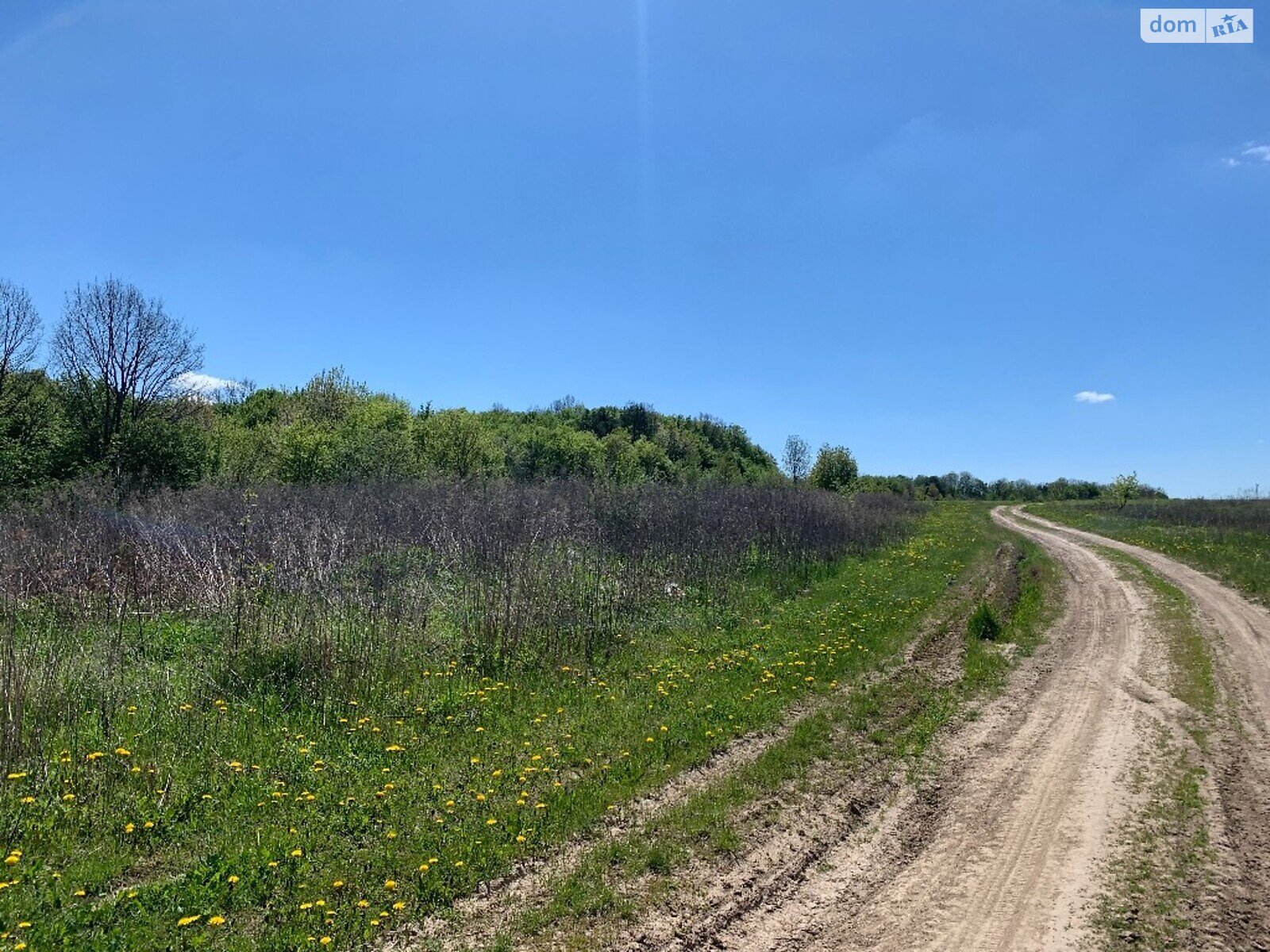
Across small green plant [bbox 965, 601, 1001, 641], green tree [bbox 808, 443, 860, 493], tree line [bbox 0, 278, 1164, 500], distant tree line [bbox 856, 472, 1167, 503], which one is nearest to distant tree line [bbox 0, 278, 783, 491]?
tree line [bbox 0, 278, 1164, 500]

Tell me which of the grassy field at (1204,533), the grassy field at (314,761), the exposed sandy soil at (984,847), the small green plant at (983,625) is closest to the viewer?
the exposed sandy soil at (984,847)

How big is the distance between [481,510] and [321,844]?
11366 millimetres

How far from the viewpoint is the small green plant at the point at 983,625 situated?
42.7 ft

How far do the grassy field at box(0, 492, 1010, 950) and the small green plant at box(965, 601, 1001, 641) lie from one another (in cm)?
286

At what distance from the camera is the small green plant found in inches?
512

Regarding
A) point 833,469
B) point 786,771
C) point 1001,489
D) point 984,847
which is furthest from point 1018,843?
point 1001,489

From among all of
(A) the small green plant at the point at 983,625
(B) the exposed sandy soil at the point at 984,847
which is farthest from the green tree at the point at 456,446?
(B) the exposed sandy soil at the point at 984,847

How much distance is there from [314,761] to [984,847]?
606cm

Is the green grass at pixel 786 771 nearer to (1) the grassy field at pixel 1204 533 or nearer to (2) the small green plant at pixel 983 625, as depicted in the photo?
(2) the small green plant at pixel 983 625

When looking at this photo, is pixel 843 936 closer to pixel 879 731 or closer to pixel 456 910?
pixel 456 910

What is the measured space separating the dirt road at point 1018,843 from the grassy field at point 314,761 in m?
1.89

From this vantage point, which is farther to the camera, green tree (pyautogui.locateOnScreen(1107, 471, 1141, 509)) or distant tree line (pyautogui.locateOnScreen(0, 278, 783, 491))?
green tree (pyautogui.locateOnScreen(1107, 471, 1141, 509))

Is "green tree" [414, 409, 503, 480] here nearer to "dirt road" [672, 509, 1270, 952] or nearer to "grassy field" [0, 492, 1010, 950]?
"grassy field" [0, 492, 1010, 950]

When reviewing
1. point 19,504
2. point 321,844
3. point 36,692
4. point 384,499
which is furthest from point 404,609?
point 19,504
